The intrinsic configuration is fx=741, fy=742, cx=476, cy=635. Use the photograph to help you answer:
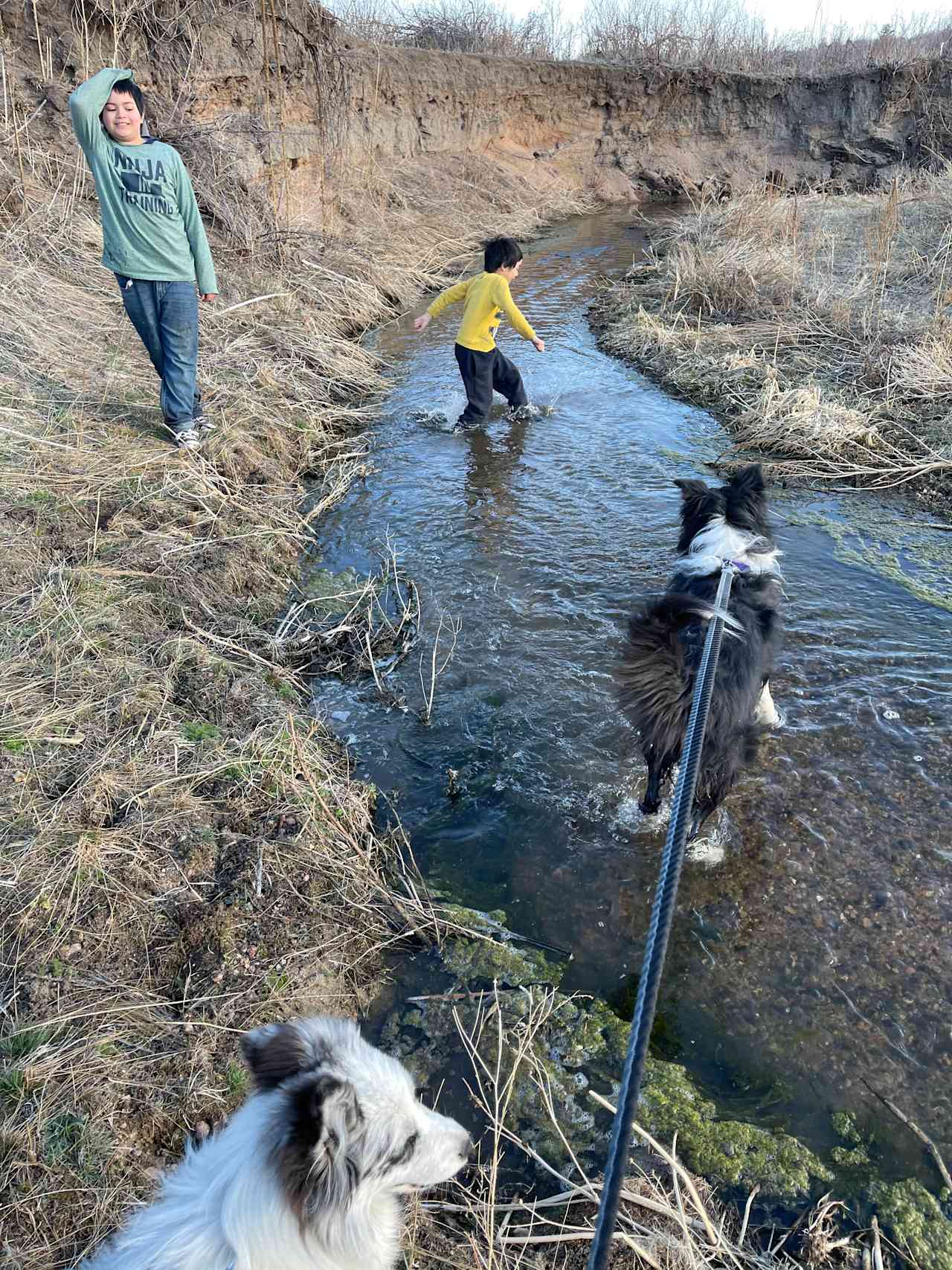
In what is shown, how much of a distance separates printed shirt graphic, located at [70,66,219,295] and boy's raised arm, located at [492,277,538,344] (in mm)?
2832

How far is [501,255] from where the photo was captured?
705 centimetres

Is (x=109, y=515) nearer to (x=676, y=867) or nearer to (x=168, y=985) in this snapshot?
(x=168, y=985)

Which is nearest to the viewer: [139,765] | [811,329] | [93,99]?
[139,765]

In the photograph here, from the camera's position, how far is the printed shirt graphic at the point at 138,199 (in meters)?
4.72

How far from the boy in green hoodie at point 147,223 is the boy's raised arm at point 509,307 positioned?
2762mm

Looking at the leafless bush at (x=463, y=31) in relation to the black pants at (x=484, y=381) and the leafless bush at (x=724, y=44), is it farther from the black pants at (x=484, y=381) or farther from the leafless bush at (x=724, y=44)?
the black pants at (x=484, y=381)

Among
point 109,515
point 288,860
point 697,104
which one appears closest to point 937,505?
point 288,860

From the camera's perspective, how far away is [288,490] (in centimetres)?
652

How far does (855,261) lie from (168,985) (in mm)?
12551

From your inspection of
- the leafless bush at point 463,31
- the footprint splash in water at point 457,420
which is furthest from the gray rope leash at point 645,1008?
the leafless bush at point 463,31

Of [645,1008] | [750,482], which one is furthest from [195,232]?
[645,1008]

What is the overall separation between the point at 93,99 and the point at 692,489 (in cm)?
444

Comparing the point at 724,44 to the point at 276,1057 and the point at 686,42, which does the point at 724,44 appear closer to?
the point at 686,42

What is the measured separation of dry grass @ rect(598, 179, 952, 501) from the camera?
23.4 feet
